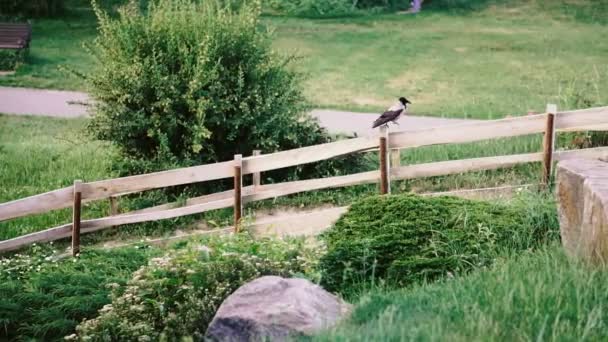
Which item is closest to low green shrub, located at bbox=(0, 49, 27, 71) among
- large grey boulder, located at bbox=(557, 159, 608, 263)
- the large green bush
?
the large green bush

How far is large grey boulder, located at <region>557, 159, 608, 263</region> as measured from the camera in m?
5.55

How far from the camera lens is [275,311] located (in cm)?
530

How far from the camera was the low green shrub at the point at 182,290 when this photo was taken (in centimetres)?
654

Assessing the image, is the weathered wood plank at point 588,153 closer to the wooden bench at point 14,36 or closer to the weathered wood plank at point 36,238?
the weathered wood plank at point 36,238

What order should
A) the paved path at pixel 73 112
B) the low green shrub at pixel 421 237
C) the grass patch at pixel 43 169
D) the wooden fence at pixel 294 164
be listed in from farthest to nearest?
the paved path at pixel 73 112, the grass patch at pixel 43 169, the wooden fence at pixel 294 164, the low green shrub at pixel 421 237

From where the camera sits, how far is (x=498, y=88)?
2095 cm

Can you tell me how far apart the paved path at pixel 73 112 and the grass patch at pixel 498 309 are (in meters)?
10.0

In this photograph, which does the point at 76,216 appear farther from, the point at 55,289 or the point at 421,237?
the point at 421,237

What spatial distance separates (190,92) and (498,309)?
7.53 metres

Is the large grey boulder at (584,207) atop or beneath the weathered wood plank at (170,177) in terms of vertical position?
atop

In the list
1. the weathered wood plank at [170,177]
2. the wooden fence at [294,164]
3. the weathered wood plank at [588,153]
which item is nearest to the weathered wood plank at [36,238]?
the wooden fence at [294,164]

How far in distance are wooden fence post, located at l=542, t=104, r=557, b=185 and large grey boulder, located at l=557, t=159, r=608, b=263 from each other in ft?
12.4

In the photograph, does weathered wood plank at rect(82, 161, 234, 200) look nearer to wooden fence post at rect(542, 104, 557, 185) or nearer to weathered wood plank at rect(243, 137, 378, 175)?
weathered wood plank at rect(243, 137, 378, 175)

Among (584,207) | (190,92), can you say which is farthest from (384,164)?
(584,207)
